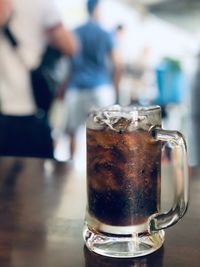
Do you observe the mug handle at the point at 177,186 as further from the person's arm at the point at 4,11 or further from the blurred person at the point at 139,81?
the blurred person at the point at 139,81

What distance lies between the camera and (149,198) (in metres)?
0.64

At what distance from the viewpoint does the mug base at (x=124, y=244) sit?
2.03 ft

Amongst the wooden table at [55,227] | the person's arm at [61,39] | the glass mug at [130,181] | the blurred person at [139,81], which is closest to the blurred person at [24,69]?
the person's arm at [61,39]

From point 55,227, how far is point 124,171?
156 millimetres

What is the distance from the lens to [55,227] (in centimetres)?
72

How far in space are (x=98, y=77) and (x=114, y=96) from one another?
28 centimetres

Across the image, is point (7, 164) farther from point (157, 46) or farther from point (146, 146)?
point (157, 46)

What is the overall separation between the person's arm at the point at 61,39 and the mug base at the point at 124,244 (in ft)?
3.61

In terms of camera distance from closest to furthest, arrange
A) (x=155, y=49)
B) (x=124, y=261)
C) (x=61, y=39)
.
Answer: (x=124, y=261) < (x=61, y=39) < (x=155, y=49)

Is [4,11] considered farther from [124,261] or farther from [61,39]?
[124,261]

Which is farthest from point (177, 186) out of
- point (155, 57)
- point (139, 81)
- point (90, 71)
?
point (155, 57)

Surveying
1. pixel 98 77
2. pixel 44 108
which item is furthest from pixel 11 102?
pixel 98 77

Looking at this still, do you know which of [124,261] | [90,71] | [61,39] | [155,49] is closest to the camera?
[124,261]

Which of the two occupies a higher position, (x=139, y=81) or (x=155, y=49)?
(x=155, y=49)
